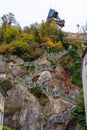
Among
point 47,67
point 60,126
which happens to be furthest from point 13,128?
point 47,67

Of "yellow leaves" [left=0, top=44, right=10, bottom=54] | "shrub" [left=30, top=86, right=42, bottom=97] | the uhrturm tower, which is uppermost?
the uhrturm tower

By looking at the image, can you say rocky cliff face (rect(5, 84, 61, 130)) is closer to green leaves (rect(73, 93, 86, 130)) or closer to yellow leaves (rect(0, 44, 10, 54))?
green leaves (rect(73, 93, 86, 130))

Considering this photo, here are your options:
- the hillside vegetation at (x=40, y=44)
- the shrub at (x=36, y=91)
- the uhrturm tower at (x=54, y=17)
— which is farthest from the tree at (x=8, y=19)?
the shrub at (x=36, y=91)

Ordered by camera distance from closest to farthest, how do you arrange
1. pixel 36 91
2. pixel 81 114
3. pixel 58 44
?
1. pixel 81 114
2. pixel 36 91
3. pixel 58 44

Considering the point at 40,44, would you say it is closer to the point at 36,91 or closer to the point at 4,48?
the point at 4,48

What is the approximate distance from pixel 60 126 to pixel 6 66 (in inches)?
1081

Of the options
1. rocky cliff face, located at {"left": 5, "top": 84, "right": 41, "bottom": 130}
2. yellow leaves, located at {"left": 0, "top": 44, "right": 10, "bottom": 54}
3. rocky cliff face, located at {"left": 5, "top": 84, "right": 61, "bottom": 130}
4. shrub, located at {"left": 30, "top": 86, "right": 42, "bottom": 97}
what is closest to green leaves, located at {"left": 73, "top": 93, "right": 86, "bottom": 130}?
rocky cliff face, located at {"left": 5, "top": 84, "right": 61, "bottom": 130}

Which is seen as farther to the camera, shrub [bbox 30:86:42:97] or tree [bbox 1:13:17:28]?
tree [bbox 1:13:17:28]

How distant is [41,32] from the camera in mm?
88125

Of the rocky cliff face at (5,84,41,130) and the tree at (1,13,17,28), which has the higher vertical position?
the tree at (1,13,17,28)

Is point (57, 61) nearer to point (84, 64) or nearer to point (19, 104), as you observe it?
point (19, 104)

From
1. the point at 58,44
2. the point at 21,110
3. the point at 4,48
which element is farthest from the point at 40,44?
the point at 21,110

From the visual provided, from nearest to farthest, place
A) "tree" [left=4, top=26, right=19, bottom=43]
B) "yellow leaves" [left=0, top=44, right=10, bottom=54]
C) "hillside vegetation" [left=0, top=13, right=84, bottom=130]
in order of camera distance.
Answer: "hillside vegetation" [left=0, top=13, right=84, bottom=130], "yellow leaves" [left=0, top=44, right=10, bottom=54], "tree" [left=4, top=26, right=19, bottom=43]

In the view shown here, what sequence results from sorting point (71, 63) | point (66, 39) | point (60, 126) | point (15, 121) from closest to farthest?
point (60, 126), point (15, 121), point (71, 63), point (66, 39)
